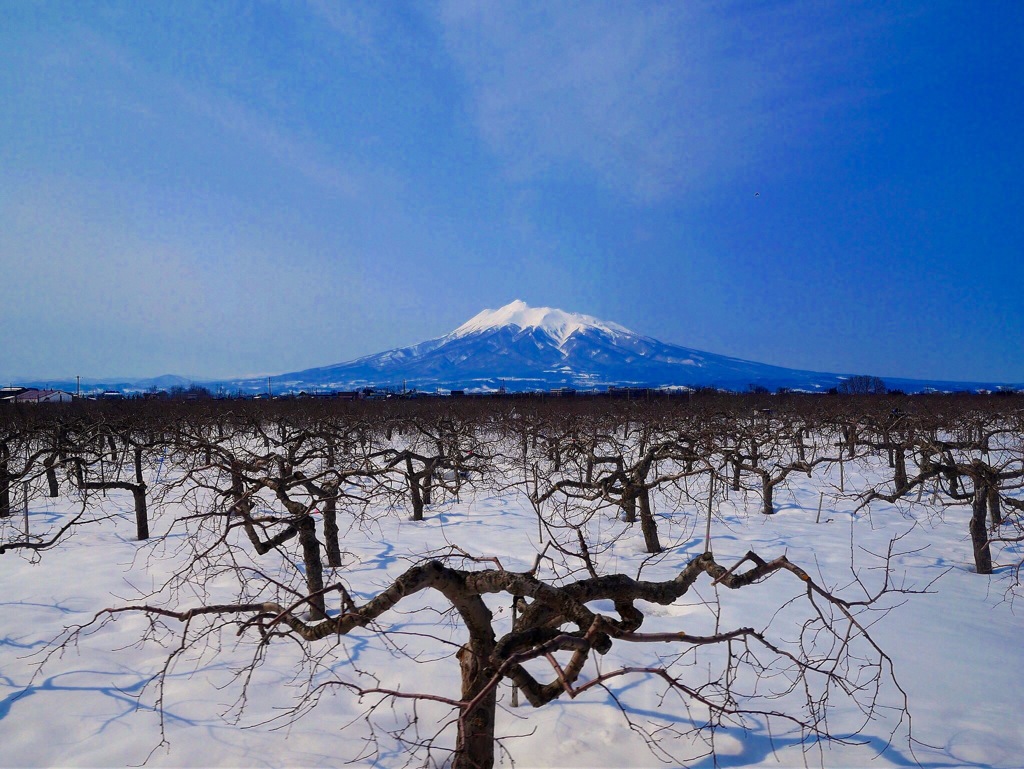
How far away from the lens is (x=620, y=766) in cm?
455

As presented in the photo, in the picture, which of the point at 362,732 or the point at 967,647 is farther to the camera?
the point at 967,647

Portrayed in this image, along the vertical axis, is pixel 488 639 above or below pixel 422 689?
above

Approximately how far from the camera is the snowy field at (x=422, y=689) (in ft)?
14.8

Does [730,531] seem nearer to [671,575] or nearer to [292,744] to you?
[671,575]

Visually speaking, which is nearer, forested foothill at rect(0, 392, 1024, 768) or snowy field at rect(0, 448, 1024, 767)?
forested foothill at rect(0, 392, 1024, 768)

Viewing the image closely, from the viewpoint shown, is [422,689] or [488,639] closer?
[488,639]

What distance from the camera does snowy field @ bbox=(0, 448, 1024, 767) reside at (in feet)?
14.8

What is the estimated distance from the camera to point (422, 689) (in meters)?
5.74

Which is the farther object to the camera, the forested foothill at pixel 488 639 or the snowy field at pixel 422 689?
the snowy field at pixel 422 689

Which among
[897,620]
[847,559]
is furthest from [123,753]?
[847,559]

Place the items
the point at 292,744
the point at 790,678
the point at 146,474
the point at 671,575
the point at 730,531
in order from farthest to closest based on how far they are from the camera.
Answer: the point at 146,474 → the point at 730,531 → the point at 671,575 → the point at 790,678 → the point at 292,744

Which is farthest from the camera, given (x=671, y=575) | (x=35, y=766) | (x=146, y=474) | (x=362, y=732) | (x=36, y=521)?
(x=146, y=474)

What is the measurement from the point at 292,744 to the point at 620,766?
2.86m

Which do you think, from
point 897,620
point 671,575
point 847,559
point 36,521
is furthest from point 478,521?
point 36,521
